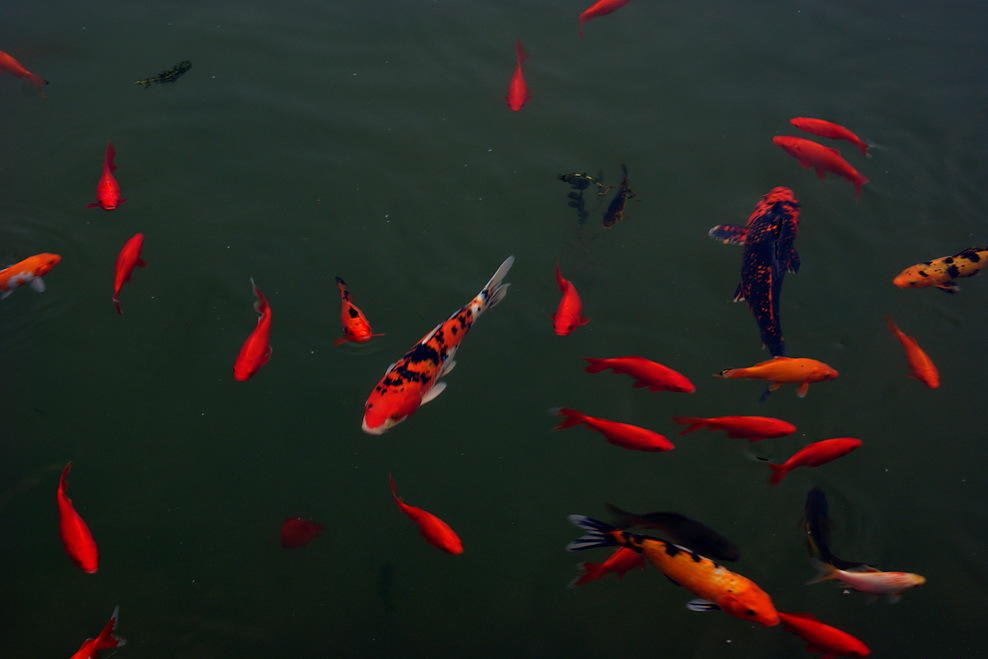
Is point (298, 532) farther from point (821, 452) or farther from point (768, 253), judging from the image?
point (768, 253)

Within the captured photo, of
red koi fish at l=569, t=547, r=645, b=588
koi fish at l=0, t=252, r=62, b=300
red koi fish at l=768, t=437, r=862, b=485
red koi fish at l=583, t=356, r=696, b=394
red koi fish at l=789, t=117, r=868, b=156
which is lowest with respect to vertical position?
red koi fish at l=569, t=547, r=645, b=588

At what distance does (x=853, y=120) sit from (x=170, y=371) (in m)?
7.87

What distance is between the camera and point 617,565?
15.3 ft

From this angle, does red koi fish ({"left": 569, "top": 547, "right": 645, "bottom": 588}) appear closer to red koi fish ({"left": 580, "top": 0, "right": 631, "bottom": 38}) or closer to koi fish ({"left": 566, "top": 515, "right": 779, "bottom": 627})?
koi fish ({"left": 566, "top": 515, "right": 779, "bottom": 627})

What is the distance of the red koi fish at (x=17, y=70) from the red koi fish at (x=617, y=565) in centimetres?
770

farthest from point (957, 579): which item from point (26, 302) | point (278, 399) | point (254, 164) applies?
point (26, 302)

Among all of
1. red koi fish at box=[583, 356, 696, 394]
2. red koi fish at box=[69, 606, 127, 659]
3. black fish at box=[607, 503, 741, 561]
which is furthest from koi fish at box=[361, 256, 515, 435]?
red koi fish at box=[69, 606, 127, 659]

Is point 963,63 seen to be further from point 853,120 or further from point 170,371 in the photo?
point 170,371

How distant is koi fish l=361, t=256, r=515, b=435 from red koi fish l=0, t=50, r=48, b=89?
5.75m

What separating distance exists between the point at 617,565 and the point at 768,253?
3.11m

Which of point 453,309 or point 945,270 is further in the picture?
point 453,309

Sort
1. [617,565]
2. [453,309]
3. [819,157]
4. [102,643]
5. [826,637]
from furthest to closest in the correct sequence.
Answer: [819,157], [453,309], [617,565], [102,643], [826,637]

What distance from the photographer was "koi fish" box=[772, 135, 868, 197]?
6.54 metres

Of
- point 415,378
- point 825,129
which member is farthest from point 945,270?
point 415,378
